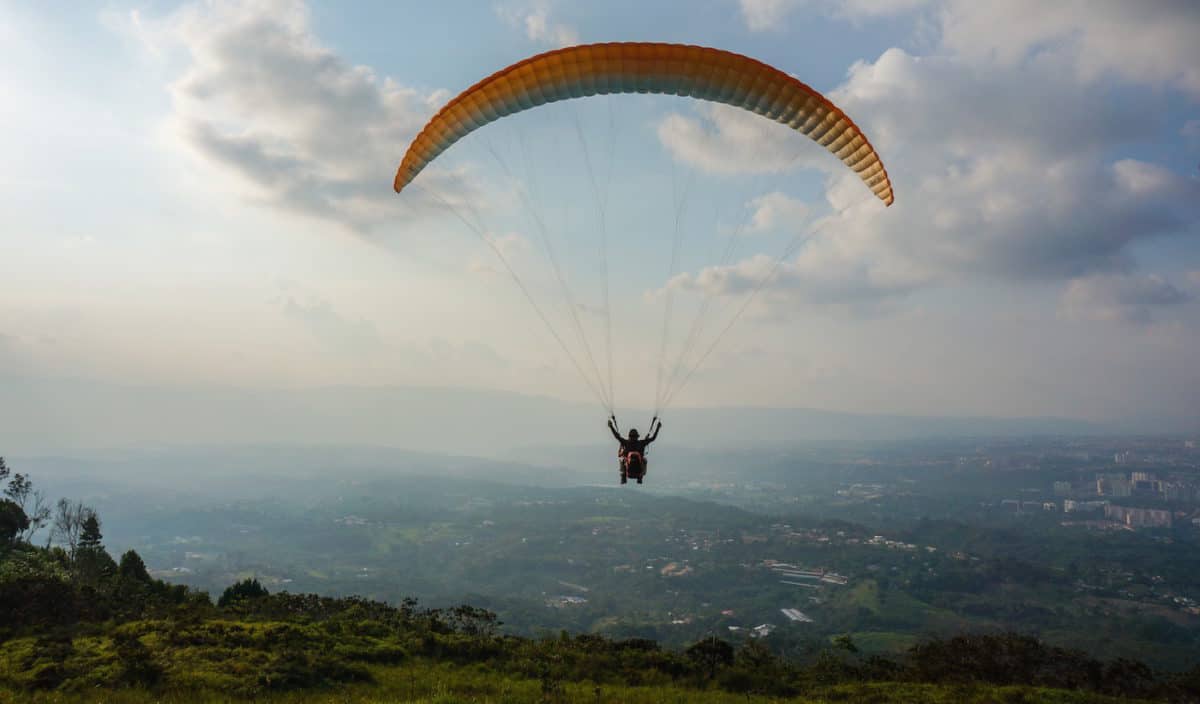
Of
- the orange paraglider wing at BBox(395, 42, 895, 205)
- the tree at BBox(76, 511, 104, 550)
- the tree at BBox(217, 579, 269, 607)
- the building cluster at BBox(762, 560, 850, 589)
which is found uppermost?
the orange paraglider wing at BBox(395, 42, 895, 205)

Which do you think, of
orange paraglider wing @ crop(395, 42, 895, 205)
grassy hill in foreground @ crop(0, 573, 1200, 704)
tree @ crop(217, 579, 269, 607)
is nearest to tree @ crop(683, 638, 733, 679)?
grassy hill in foreground @ crop(0, 573, 1200, 704)

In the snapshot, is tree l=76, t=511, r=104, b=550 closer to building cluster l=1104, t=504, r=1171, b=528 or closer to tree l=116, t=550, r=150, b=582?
tree l=116, t=550, r=150, b=582

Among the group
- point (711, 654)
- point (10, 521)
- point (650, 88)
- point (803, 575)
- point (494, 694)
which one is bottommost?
point (803, 575)

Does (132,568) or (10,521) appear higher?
(10,521)

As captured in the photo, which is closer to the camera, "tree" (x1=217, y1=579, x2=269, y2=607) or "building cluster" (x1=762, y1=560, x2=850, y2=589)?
"tree" (x1=217, y1=579, x2=269, y2=607)

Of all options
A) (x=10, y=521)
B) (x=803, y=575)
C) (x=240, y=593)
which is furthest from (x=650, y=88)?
(x=803, y=575)

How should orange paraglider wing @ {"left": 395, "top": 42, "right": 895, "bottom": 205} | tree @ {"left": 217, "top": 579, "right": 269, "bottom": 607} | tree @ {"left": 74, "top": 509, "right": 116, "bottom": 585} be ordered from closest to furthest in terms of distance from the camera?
orange paraglider wing @ {"left": 395, "top": 42, "right": 895, "bottom": 205} < tree @ {"left": 217, "top": 579, "right": 269, "bottom": 607} < tree @ {"left": 74, "top": 509, "right": 116, "bottom": 585}

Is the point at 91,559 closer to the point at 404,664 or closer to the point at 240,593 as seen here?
the point at 240,593

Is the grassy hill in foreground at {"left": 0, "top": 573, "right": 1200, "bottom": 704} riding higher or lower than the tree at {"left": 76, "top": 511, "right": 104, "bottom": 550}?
higher

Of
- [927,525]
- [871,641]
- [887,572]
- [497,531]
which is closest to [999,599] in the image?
[887,572]

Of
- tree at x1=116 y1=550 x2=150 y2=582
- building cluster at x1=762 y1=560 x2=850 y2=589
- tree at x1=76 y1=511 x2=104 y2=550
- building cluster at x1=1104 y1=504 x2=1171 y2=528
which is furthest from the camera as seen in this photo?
building cluster at x1=1104 y1=504 x2=1171 y2=528

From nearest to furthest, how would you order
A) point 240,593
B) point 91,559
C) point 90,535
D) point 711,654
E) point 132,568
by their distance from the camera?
point 711,654 < point 240,593 < point 132,568 < point 91,559 < point 90,535
